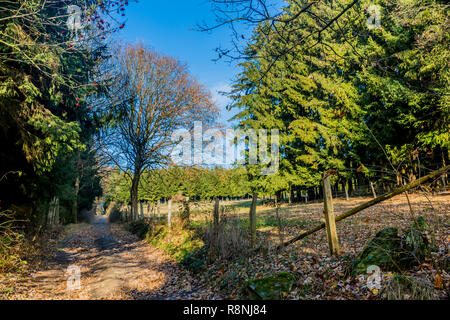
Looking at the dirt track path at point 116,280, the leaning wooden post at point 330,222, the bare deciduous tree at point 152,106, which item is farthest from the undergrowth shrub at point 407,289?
the bare deciduous tree at point 152,106

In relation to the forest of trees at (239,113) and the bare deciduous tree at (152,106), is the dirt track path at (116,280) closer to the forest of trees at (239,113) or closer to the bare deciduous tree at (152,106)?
the forest of trees at (239,113)

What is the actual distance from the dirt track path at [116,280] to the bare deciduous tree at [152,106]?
918 cm

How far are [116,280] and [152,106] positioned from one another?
13341 mm

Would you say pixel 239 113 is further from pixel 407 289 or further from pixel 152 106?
pixel 407 289

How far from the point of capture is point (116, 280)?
20.1 feet

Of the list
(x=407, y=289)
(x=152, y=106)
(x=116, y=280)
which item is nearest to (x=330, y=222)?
(x=407, y=289)

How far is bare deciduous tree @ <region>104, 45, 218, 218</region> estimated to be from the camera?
16.6 m

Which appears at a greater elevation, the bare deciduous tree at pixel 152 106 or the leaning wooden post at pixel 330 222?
the bare deciduous tree at pixel 152 106

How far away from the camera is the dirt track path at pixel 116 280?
527 centimetres

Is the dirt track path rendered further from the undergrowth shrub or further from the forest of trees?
the undergrowth shrub

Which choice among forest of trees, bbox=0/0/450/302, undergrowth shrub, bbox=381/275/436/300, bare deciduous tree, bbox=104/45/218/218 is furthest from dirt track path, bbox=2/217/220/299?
bare deciduous tree, bbox=104/45/218/218

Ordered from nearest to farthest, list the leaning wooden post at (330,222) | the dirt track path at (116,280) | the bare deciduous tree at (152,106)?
1. the leaning wooden post at (330,222)
2. the dirt track path at (116,280)
3. the bare deciduous tree at (152,106)
